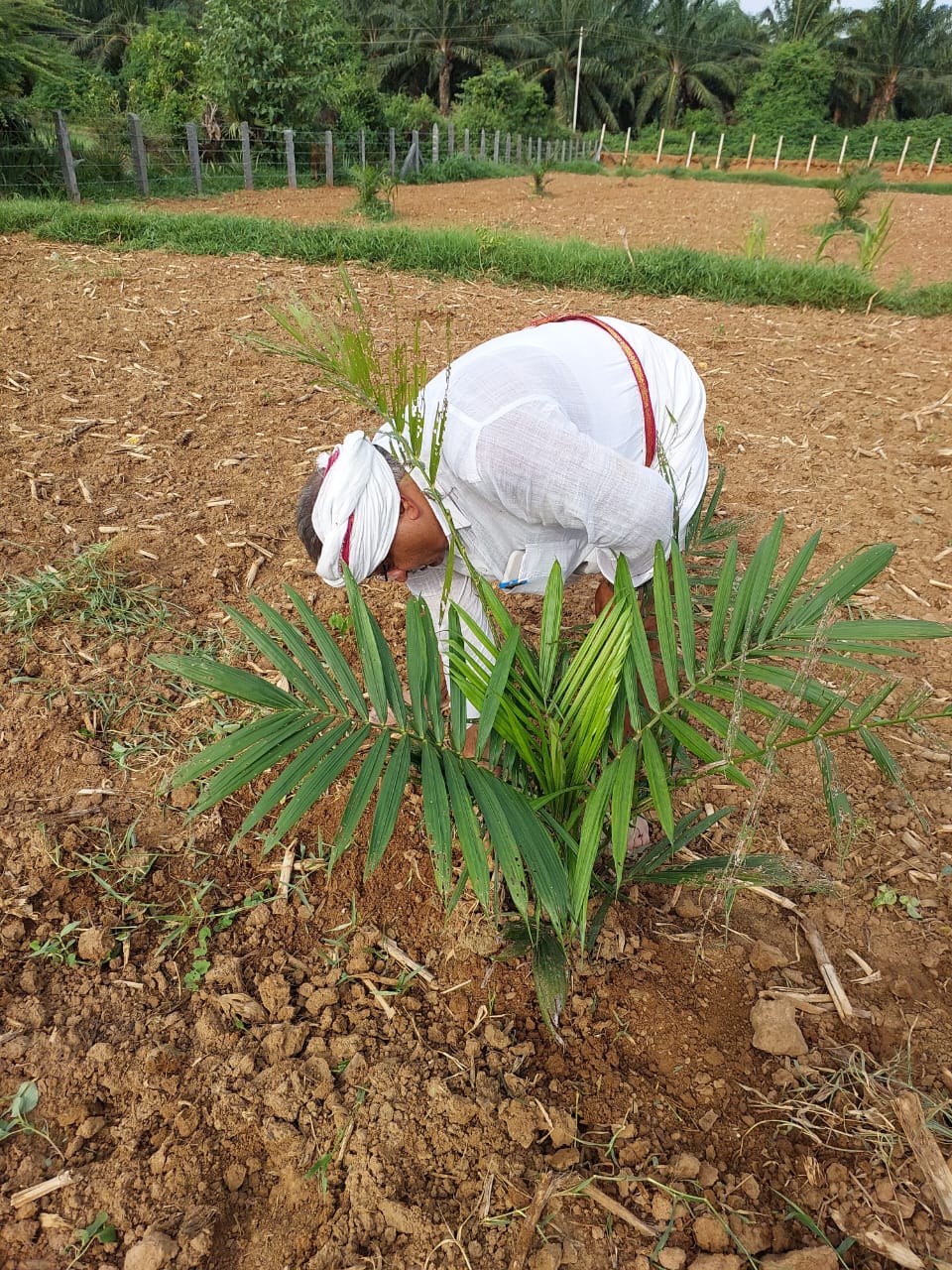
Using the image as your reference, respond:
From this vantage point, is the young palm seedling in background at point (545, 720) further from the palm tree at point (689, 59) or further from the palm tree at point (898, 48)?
the palm tree at point (689, 59)

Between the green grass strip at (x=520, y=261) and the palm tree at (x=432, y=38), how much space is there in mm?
34217

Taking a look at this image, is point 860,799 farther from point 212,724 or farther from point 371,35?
point 371,35

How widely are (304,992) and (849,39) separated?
149ft

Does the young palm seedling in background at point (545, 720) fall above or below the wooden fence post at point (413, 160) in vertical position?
below

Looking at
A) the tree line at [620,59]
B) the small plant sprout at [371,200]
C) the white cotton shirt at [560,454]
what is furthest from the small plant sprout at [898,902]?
the tree line at [620,59]

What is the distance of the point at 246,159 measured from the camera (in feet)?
43.5

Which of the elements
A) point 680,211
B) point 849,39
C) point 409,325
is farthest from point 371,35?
point 409,325

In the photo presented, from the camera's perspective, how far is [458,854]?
5.95ft

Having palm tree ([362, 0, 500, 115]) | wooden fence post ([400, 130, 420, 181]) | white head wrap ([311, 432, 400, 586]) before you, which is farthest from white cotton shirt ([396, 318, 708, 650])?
palm tree ([362, 0, 500, 115])

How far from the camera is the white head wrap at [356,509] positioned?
4.87 ft

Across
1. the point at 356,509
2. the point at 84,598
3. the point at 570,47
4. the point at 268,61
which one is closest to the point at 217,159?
the point at 268,61

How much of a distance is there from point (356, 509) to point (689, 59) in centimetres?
4568

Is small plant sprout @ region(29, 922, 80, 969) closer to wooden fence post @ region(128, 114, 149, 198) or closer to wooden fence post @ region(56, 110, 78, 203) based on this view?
wooden fence post @ region(56, 110, 78, 203)

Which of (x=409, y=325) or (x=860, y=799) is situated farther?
(x=409, y=325)
